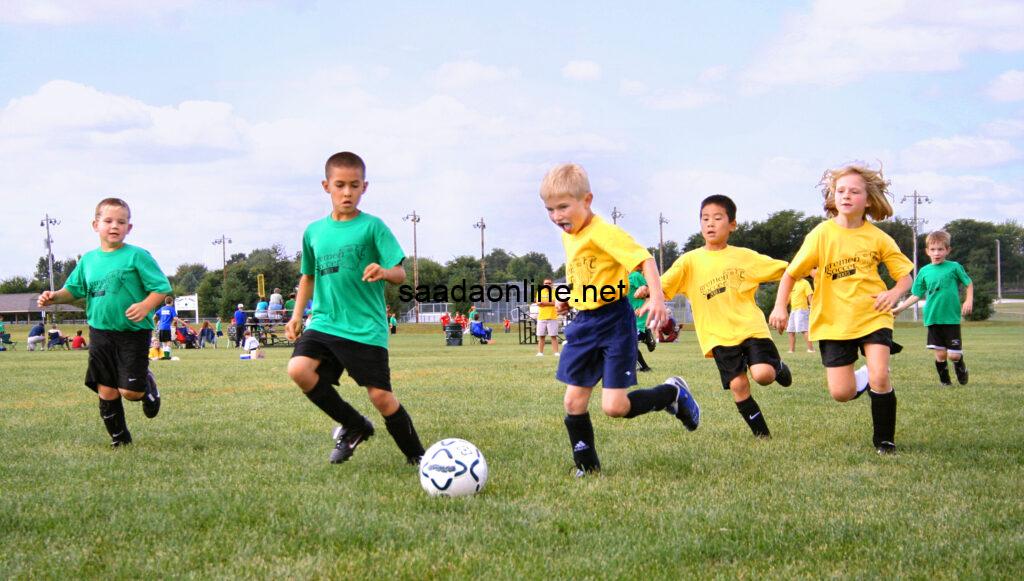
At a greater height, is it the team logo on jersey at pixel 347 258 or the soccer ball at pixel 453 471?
the team logo on jersey at pixel 347 258

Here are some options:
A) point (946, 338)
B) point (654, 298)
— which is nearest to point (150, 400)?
point (654, 298)

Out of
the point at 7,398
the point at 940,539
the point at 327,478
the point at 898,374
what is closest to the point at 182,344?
the point at 7,398

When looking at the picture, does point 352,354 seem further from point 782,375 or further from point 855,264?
point 855,264

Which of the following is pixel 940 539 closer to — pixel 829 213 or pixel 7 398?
pixel 829 213

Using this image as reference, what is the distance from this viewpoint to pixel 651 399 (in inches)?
230

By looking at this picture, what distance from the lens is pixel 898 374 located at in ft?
43.8

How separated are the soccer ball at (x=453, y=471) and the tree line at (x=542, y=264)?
52534 mm

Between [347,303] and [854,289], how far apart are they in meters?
3.65

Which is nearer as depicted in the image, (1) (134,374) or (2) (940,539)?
(2) (940,539)

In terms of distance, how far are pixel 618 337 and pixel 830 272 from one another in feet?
6.75

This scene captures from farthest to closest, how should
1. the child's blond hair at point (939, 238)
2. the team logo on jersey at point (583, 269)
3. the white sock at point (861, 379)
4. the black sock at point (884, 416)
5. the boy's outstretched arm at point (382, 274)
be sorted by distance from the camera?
the child's blond hair at point (939, 238)
the white sock at point (861, 379)
the black sock at point (884, 416)
the team logo on jersey at point (583, 269)
the boy's outstretched arm at point (382, 274)

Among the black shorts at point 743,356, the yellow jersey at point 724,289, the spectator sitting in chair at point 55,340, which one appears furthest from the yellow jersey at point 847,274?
the spectator sitting in chair at point 55,340

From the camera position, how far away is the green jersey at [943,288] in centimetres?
1148

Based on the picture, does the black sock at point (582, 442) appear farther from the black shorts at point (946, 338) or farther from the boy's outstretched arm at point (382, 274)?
the black shorts at point (946, 338)
